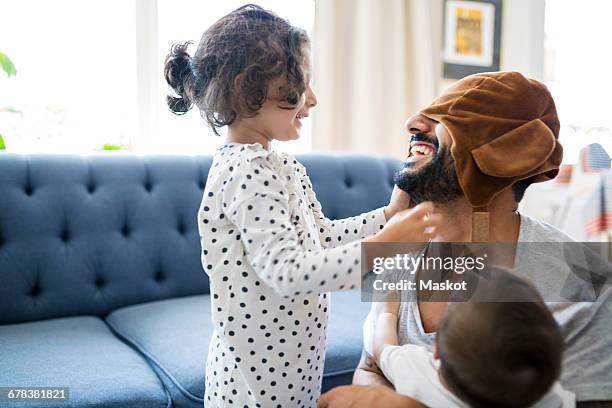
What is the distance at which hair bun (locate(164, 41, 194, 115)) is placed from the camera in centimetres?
111

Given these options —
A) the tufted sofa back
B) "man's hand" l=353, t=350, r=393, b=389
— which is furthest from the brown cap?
the tufted sofa back

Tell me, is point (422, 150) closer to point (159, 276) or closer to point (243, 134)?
point (243, 134)

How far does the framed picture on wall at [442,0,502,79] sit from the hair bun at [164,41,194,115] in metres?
2.61

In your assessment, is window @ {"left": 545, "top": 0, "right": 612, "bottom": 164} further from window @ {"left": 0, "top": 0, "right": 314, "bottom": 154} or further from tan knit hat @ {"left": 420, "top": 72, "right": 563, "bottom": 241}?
tan knit hat @ {"left": 420, "top": 72, "right": 563, "bottom": 241}

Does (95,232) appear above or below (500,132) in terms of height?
below

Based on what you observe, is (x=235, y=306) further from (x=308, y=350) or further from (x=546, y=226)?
(x=546, y=226)

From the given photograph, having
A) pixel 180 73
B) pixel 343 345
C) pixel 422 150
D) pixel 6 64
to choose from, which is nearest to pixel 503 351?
pixel 422 150

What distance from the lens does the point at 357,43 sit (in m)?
3.10

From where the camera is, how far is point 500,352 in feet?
2.12

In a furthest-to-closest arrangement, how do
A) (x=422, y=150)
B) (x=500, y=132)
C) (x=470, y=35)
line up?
(x=470, y=35) → (x=422, y=150) → (x=500, y=132)

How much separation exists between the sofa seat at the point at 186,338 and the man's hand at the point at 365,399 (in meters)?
0.61

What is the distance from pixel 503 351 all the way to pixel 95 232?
1.58 m

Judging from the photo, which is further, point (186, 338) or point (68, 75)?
point (68, 75)

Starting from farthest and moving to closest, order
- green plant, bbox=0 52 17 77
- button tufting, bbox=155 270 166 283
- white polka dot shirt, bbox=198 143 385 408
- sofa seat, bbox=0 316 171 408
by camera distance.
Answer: green plant, bbox=0 52 17 77 → button tufting, bbox=155 270 166 283 → sofa seat, bbox=0 316 171 408 → white polka dot shirt, bbox=198 143 385 408
